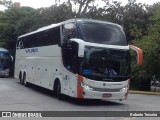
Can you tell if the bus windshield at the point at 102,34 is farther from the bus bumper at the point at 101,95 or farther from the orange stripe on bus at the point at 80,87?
the bus bumper at the point at 101,95

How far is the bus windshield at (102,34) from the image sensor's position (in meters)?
16.9

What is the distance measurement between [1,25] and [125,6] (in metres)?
18.5

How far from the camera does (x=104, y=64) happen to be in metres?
16.6

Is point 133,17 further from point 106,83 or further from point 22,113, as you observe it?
point 22,113

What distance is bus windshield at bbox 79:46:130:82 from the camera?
53.9 feet

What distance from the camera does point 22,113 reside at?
13.4 metres

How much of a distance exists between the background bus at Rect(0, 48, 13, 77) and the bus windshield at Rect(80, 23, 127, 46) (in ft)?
90.5

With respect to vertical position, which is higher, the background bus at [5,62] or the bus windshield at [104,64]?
the bus windshield at [104,64]

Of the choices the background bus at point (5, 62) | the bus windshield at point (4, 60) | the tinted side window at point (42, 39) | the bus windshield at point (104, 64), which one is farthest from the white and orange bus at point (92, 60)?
the bus windshield at point (4, 60)

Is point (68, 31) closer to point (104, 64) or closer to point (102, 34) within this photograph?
point (102, 34)

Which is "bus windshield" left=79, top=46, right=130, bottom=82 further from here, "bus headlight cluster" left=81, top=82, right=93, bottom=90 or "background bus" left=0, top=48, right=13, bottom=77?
"background bus" left=0, top=48, right=13, bottom=77

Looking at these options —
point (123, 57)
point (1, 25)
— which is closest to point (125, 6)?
point (1, 25)

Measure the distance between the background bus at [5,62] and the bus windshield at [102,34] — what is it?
27574 millimetres

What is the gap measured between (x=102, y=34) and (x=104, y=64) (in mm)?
1505
